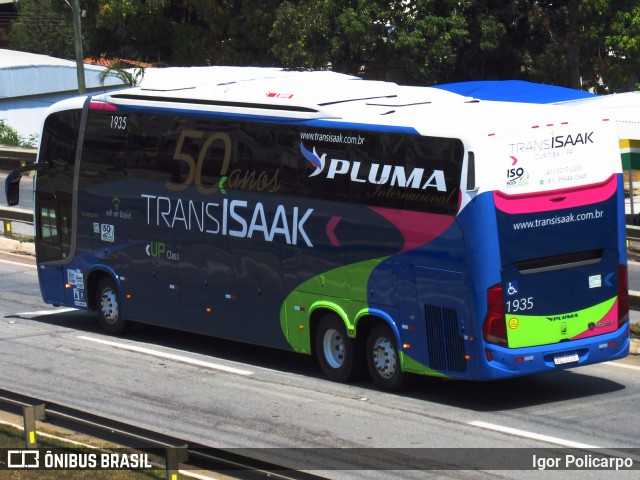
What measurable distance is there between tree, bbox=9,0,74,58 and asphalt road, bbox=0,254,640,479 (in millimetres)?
60578

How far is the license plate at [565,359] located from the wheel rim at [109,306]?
7342 mm

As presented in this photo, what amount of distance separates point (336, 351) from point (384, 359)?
85 cm

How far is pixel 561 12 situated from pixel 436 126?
3140 cm

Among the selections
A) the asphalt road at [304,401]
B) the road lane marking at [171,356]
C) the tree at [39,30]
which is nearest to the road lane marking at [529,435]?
the asphalt road at [304,401]

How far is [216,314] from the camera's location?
619 inches

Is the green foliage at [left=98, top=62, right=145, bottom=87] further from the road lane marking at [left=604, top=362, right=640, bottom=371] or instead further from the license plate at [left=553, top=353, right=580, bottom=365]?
the license plate at [left=553, top=353, right=580, bottom=365]

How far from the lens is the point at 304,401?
43.7ft

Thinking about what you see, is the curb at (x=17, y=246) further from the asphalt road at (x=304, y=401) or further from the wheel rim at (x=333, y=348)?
the wheel rim at (x=333, y=348)

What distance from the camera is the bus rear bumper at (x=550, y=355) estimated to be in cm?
1236

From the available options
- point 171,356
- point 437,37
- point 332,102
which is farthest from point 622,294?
point 437,37

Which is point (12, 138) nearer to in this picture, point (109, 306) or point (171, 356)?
point (109, 306)

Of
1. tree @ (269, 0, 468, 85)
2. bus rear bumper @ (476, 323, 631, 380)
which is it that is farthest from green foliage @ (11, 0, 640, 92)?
bus rear bumper @ (476, 323, 631, 380)

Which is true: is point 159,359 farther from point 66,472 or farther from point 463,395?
point 66,472

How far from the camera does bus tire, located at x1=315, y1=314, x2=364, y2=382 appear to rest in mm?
13984
